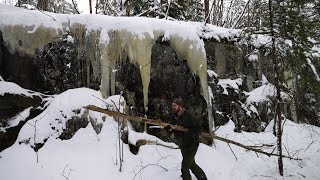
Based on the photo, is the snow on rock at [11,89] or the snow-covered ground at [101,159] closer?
the snow-covered ground at [101,159]

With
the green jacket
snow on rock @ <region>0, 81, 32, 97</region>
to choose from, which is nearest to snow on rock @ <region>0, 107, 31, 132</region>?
snow on rock @ <region>0, 81, 32, 97</region>

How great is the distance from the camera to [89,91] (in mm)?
7070

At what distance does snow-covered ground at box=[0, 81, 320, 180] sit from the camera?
18.8 ft

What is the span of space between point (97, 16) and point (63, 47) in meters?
1.03

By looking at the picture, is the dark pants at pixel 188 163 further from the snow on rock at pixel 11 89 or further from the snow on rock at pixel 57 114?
the snow on rock at pixel 11 89

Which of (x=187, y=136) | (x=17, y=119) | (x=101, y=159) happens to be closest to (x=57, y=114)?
(x=17, y=119)

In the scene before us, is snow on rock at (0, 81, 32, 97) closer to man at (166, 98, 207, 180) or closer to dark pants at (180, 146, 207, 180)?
man at (166, 98, 207, 180)

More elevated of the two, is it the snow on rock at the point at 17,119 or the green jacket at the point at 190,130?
the green jacket at the point at 190,130

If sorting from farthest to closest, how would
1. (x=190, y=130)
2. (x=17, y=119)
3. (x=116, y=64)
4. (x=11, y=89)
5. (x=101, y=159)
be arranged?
(x=116, y=64)
(x=11, y=89)
(x=17, y=119)
(x=101, y=159)
(x=190, y=130)

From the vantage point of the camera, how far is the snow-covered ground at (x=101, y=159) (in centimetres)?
572

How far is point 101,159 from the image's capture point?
6.14 m

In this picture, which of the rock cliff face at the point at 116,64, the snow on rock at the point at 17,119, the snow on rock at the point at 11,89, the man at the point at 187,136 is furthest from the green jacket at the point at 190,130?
the snow on rock at the point at 11,89

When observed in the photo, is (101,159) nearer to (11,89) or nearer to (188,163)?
(188,163)

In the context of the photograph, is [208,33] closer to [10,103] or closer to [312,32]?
[312,32]
